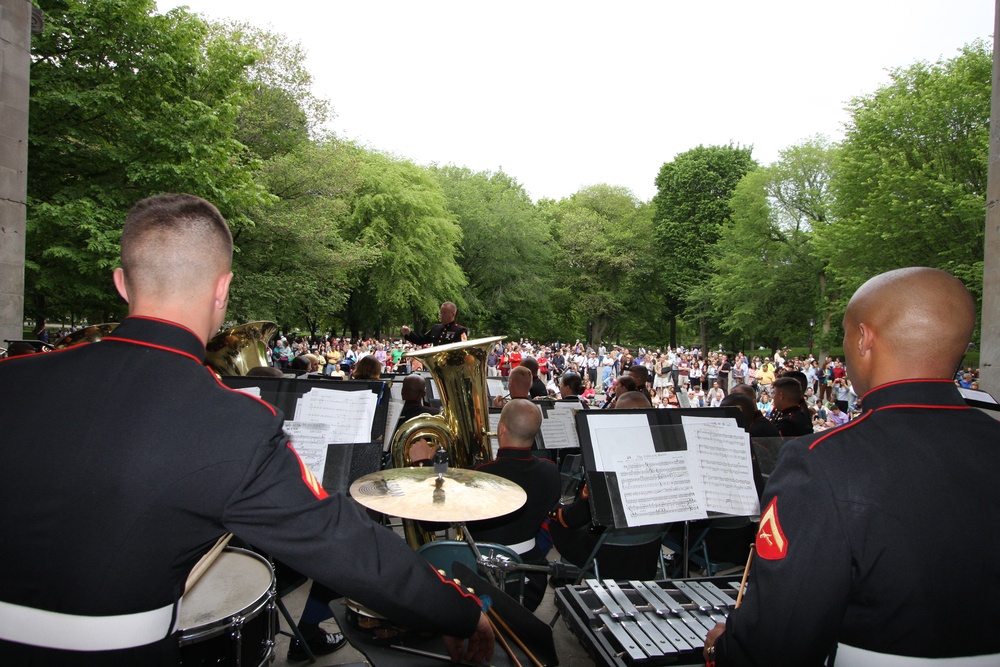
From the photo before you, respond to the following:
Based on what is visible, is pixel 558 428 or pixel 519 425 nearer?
pixel 519 425

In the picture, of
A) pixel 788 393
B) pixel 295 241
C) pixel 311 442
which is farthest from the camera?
pixel 295 241

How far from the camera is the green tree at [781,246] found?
34625 mm

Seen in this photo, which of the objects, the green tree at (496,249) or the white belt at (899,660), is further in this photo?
the green tree at (496,249)

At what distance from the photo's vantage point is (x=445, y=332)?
7711 millimetres

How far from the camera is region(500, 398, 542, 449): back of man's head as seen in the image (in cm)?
388

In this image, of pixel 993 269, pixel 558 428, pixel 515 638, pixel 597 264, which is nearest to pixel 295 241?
pixel 558 428

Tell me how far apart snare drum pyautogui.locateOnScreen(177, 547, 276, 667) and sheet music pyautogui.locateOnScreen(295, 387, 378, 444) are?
37.0 inches

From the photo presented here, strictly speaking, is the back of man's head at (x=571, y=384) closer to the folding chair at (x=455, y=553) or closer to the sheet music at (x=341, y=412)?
the sheet music at (x=341, y=412)

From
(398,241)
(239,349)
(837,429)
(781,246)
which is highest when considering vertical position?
(781,246)

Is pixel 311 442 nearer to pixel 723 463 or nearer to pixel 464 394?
pixel 464 394

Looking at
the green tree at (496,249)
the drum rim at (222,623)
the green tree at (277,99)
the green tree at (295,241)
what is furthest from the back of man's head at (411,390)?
the green tree at (496,249)

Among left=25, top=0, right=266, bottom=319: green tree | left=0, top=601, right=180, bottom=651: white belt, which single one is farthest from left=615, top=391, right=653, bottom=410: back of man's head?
left=25, top=0, right=266, bottom=319: green tree

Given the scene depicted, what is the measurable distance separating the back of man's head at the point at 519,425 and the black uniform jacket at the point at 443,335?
3449 mm

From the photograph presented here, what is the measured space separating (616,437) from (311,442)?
1751mm
